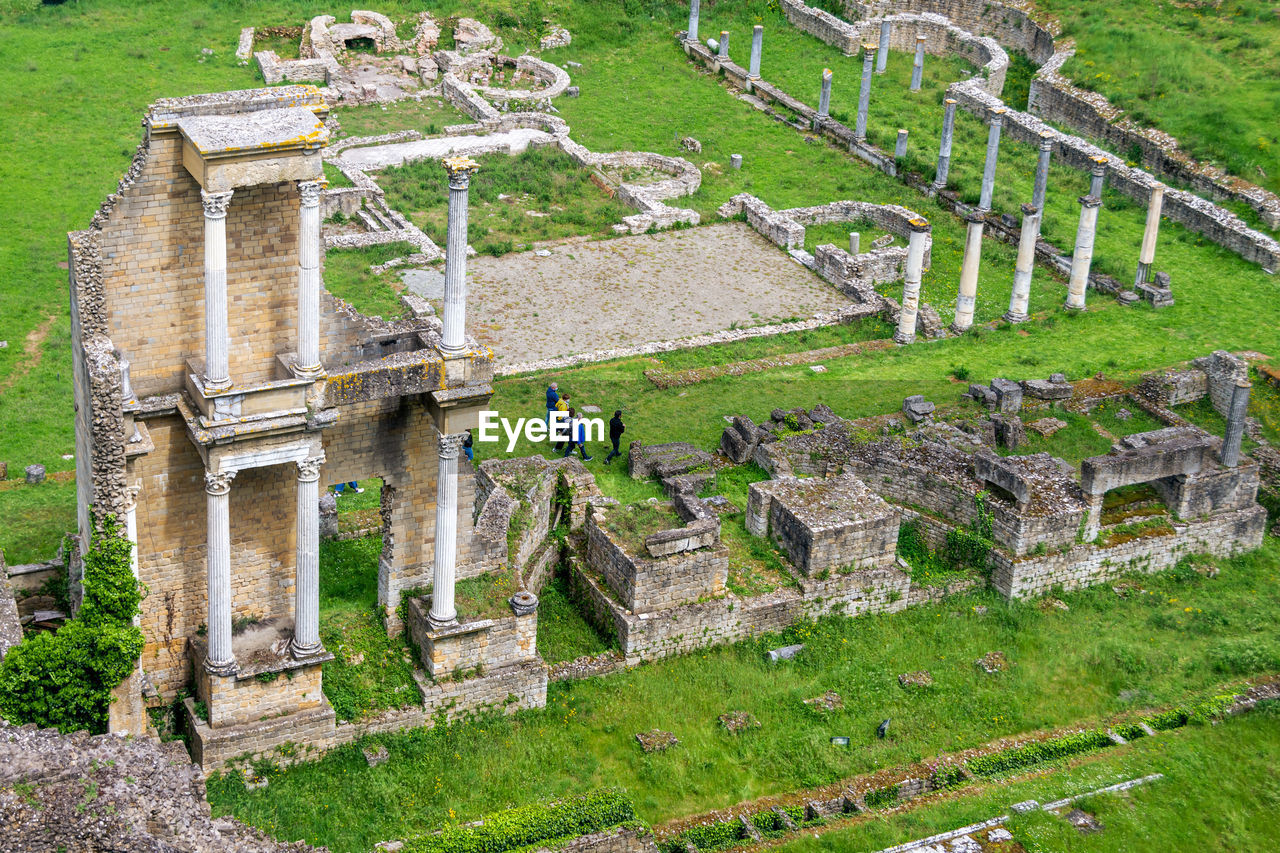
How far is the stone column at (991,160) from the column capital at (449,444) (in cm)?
2163

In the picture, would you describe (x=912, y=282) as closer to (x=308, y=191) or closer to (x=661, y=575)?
(x=661, y=575)

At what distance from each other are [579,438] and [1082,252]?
13.6m

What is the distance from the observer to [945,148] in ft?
138

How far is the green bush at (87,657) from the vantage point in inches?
765

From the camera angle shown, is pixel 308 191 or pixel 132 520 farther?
pixel 132 520

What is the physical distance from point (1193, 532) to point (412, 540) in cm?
A: 1352

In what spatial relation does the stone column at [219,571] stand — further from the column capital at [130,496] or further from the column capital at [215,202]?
the column capital at [215,202]

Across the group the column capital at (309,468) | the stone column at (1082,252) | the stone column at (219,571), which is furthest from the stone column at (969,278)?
the stone column at (219,571)

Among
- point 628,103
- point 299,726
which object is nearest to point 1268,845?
point 299,726

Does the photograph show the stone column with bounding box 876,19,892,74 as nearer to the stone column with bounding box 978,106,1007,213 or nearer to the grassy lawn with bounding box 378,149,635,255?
the stone column with bounding box 978,106,1007,213

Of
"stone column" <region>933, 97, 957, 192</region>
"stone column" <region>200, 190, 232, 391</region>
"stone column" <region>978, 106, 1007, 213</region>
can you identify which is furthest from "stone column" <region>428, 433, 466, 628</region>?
"stone column" <region>933, 97, 957, 192</region>

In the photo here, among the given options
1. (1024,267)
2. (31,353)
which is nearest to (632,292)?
(1024,267)

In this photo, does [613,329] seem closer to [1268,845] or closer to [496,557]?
[496,557]

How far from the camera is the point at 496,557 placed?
2392cm
